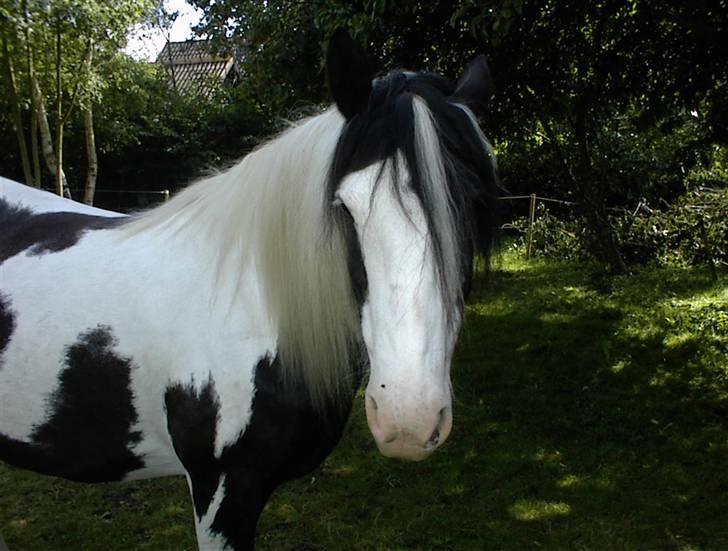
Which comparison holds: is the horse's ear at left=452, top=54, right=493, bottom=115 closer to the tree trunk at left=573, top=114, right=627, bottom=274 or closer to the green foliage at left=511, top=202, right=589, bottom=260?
the tree trunk at left=573, top=114, right=627, bottom=274

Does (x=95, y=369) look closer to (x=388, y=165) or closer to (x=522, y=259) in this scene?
(x=388, y=165)

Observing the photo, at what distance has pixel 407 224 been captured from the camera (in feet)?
4.57

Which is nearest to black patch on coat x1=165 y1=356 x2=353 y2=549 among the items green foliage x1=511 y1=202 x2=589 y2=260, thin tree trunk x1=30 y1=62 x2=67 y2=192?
green foliage x1=511 y1=202 x2=589 y2=260

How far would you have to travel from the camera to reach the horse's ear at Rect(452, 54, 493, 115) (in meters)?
1.77

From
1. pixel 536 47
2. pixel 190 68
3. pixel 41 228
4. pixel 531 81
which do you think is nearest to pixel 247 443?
pixel 41 228

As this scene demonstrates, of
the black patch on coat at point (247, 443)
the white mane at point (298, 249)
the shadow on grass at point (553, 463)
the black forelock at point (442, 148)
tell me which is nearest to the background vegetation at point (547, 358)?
the shadow on grass at point (553, 463)

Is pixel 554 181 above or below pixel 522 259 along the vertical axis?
above

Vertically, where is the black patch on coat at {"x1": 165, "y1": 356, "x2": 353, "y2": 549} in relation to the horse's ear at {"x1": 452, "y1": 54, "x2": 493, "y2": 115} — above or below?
below

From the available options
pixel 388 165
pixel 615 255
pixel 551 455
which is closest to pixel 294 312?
pixel 388 165

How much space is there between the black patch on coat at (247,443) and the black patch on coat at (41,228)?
2.52 ft

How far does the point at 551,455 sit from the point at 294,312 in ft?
9.52

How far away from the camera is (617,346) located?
5.68 m

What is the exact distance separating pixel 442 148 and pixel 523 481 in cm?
289

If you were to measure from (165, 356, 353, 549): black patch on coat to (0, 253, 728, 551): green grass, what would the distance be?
831 mm
